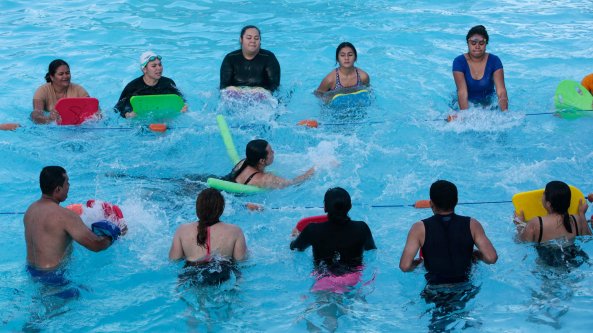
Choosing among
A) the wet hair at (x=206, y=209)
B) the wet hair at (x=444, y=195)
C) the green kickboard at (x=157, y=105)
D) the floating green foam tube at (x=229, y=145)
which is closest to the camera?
the wet hair at (x=444, y=195)

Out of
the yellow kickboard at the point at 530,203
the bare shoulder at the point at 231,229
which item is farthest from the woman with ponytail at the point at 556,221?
the bare shoulder at the point at 231,229

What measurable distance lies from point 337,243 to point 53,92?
17.6ft

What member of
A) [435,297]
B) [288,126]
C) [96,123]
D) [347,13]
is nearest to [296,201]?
[288,126]

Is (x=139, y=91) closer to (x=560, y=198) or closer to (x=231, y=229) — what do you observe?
(x=231, y=229)

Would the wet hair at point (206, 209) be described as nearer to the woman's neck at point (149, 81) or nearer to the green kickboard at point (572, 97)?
the woman's neck at point (149, 81)

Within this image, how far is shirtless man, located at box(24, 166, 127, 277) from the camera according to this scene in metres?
5.84

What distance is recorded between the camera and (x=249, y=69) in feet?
33.4

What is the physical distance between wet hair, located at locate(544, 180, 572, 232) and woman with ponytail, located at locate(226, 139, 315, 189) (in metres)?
2.70

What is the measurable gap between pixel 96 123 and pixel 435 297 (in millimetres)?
5580

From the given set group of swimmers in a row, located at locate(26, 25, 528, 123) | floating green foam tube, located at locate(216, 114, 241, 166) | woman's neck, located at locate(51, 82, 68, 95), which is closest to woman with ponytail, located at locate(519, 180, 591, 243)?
floating green foam tube, located at locate(216, 114, 241, 166)

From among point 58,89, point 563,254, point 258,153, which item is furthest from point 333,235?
point 58,89

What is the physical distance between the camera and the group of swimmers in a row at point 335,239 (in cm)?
541

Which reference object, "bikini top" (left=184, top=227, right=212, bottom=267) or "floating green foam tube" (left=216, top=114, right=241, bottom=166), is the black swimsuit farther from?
"floating green foam tube" (left=216, top=114, right=241, bottom=166)

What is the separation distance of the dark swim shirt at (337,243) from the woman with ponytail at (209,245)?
542 mm
